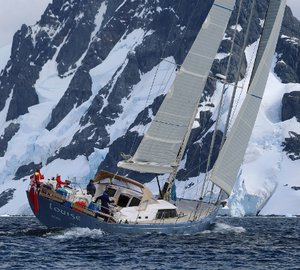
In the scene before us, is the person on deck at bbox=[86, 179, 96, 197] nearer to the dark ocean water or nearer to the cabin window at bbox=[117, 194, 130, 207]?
the cabin window at bbox=[117, 194, 130, 207]

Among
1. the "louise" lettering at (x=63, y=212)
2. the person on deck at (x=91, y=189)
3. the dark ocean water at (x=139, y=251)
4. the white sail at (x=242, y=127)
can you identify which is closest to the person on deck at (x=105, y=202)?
the dark ocean water at (x=139, y=251)

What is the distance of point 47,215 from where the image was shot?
151 feet

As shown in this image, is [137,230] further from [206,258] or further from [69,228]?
[206,258]

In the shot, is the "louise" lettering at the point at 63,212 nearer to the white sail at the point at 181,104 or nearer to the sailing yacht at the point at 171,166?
the sailing yacht at the point at 171,166

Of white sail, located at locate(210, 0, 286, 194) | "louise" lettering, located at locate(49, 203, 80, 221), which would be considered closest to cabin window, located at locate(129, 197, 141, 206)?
"louise" lettering, located at locate(49, 203, 80, 221)

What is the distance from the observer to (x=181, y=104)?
50969 mm

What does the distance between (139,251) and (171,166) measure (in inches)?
565

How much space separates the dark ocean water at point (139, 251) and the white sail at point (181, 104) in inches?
225

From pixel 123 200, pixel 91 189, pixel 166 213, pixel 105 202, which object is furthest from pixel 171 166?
pixel 105 202

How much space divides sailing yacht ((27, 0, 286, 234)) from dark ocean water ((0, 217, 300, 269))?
Answer: 972 mm

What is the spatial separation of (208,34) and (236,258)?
18263 millimetres

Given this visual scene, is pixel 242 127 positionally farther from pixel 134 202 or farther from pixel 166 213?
pixel 134 202

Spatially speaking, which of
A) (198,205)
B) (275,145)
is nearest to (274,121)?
(275,145)

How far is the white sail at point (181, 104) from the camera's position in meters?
50.2
